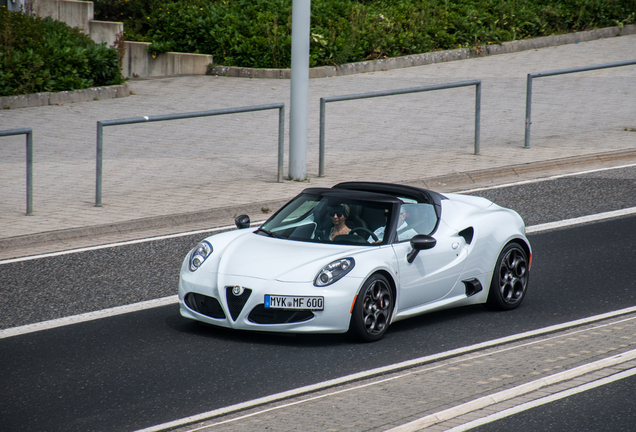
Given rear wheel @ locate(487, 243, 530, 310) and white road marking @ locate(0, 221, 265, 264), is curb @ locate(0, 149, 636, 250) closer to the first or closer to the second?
white road marking @ locate(0, 221, 265, 264)

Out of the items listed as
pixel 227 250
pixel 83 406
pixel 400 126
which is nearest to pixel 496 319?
pixel 227 250

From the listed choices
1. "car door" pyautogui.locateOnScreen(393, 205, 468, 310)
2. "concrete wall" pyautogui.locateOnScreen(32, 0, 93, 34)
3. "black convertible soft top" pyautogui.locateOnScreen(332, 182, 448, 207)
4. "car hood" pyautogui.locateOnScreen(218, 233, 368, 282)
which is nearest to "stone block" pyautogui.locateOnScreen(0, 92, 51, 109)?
"concrete wall" pyautogui.locateOnScreen(32, 0, 93, 34)

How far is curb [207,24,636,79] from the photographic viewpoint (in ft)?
74.2

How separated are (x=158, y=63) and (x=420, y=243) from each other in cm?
1772

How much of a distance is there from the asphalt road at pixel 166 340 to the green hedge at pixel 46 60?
388 inches

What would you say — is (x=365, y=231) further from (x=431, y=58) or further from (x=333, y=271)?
(x=431, y=58)

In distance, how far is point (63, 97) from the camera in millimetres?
19453

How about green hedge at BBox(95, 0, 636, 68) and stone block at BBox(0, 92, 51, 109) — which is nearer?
stone block at BBox(0, 92, 51, 109)

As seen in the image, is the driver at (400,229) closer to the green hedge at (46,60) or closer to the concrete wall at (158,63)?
the green hedge at (46,60)

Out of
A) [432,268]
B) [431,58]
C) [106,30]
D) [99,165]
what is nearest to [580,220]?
[432,268]

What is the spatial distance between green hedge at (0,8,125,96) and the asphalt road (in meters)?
9.85

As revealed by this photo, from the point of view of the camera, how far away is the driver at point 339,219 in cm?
752

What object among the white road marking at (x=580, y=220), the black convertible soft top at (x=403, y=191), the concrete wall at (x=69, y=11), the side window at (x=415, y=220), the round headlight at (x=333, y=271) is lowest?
the round headlight at (x=333, y=271)

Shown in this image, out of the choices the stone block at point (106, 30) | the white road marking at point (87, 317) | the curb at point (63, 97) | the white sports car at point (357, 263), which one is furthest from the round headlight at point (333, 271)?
the stone block at point (106, 30)
